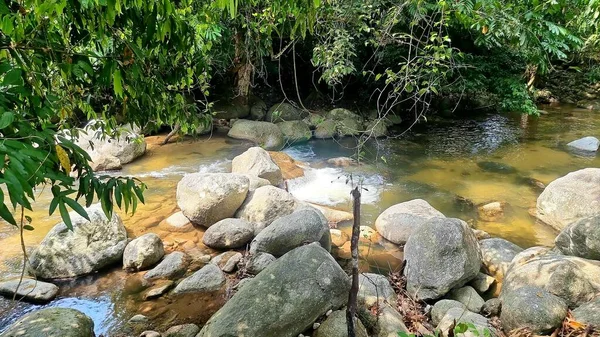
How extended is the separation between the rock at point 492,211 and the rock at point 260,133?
509 cm

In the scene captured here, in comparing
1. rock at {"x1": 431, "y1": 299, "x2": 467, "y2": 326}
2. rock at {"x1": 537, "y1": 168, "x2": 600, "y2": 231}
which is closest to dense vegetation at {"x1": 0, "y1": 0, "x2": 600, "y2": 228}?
rock at {"x1": 431, "y1": 299, "x2": 467, "y2": 326}

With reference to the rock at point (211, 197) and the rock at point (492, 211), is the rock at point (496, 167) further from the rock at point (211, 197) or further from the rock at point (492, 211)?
the rock at point (211, 197)

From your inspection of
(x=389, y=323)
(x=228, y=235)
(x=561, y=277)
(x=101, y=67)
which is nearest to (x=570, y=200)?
(x=561, y=277)

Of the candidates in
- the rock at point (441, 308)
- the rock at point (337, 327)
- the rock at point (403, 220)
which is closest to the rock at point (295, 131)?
the rock at point (403, 220)

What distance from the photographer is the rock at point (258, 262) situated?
4.59m

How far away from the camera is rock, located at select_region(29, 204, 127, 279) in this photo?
4535mm

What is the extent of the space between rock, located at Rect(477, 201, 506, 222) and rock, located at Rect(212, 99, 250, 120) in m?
7.58

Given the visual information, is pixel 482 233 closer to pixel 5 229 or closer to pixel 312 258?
pixel 312 258

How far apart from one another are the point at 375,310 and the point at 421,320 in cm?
54

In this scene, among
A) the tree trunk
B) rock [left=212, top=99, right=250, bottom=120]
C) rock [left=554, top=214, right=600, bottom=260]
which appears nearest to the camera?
the tree trunk

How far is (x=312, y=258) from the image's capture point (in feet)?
12.2

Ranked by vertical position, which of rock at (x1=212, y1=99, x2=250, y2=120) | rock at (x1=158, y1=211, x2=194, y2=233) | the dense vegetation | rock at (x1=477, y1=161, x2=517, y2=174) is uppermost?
the dense vegetation

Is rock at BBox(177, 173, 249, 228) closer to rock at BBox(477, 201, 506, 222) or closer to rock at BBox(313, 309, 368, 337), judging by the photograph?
rock at BBox(313, 309, 368, 337)

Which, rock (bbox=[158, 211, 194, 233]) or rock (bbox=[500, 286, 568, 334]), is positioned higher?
rock (bbox=[500, 286, 568, 334])
